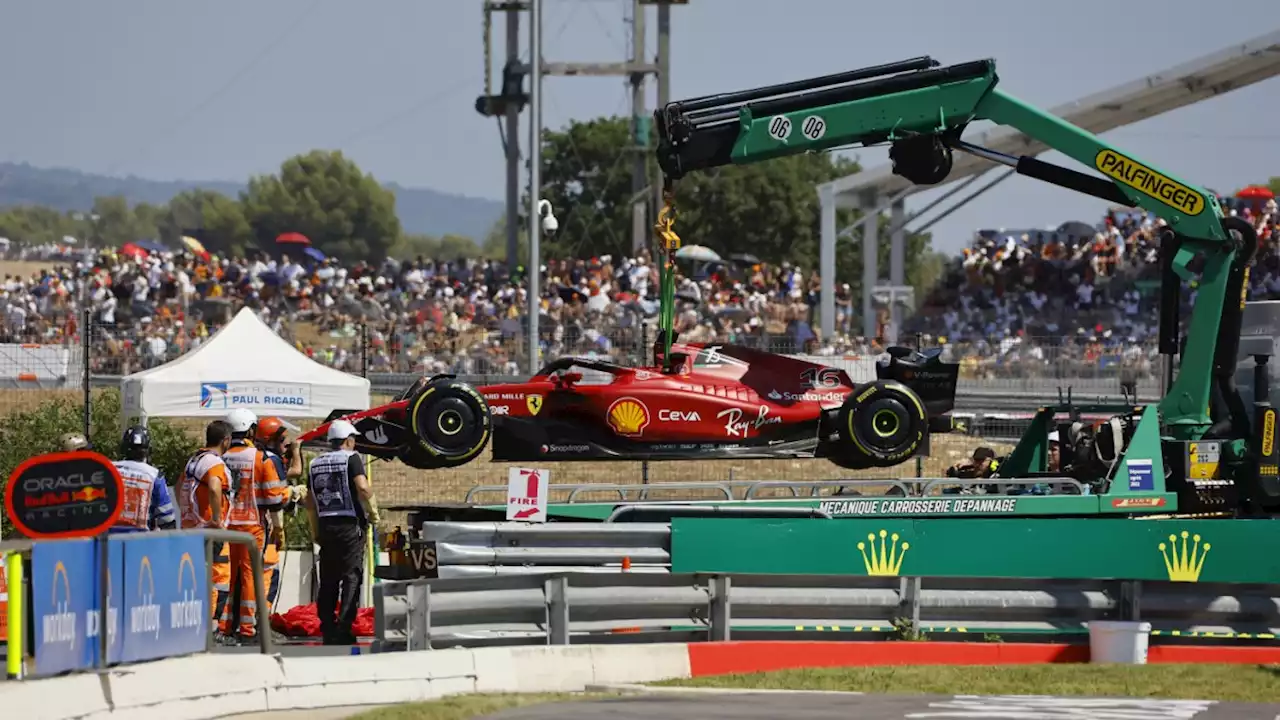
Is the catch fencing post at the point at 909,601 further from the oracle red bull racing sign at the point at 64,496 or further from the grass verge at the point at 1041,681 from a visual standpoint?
the oracle red bull racing sign at the point at 64,496

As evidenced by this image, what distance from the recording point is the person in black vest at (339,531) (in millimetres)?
12741

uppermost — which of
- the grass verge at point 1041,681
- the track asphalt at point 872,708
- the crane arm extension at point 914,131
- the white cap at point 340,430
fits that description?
the crane arm extension at point 914,131

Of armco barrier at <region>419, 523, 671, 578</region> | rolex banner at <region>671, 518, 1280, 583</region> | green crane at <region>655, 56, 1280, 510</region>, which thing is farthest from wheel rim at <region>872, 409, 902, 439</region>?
armco barrier at <region>419, 523, 671, 578</region>

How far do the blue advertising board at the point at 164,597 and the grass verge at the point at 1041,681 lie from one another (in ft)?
10.9

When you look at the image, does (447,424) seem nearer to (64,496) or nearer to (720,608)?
(720,608)

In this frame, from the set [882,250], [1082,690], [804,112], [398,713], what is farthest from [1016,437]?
[882,250]

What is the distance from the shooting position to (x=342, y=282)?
42188 millimetres

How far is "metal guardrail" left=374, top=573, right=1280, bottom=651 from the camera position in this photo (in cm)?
1123

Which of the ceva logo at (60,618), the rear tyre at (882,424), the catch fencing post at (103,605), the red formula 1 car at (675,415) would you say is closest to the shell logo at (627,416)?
the red formula 1 car at (675,415)

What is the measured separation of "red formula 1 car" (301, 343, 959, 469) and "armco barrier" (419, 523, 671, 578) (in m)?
3.05

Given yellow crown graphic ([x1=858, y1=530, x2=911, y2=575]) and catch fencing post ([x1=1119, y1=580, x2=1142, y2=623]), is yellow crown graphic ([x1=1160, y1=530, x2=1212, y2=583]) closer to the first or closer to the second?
catch fencing post ([x1=1119, y1=580, x2=1142, y2=623])

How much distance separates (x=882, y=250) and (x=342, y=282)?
135 feet

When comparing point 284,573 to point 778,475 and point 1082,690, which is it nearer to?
point 1082,690

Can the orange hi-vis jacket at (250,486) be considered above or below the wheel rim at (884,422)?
below
